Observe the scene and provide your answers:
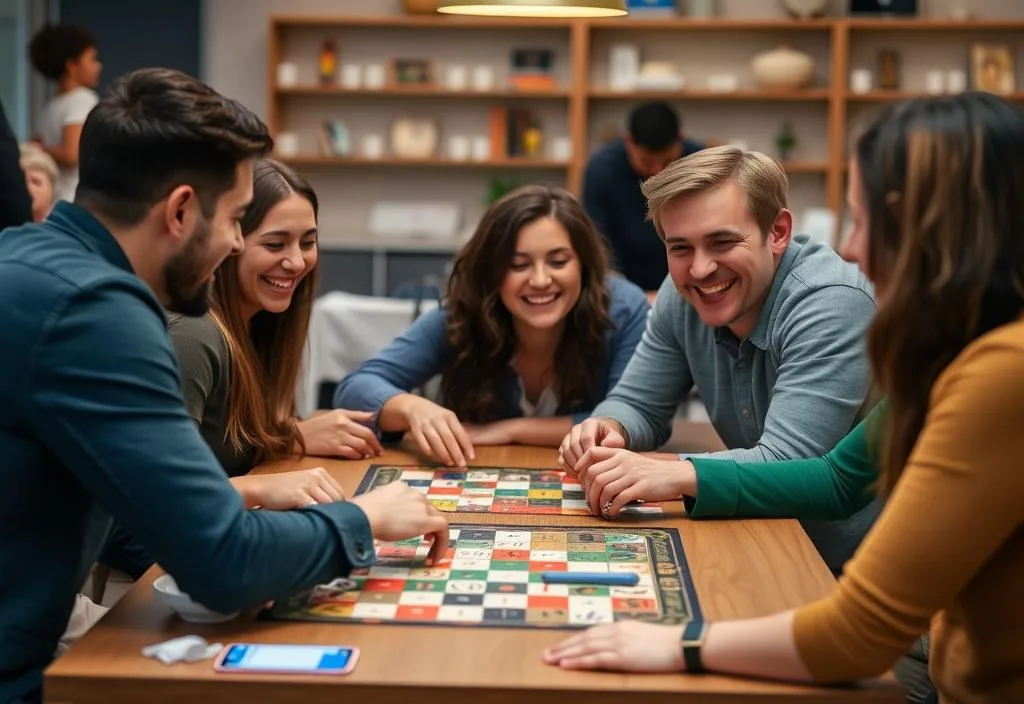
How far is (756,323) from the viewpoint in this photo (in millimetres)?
2152

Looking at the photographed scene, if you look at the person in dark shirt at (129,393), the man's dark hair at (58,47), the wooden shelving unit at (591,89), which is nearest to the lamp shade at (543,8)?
the person in dark shirt at (129,393)

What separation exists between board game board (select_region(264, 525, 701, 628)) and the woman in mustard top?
11 cm

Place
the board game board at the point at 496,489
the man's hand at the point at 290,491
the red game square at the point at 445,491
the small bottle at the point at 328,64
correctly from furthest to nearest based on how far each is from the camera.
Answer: the small bottle at the point at 328,64, the red game square at the point at 445,491, the board game board at the point at 496,489, the man's hand at the point at 290,491

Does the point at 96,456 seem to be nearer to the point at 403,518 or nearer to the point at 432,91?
the point at 403,518

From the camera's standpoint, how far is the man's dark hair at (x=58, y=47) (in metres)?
5.53

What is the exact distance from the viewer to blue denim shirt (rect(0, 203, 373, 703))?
1.30 m

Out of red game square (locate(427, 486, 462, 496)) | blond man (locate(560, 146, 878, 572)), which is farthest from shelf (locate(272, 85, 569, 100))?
red game square (locate(427, 486, 462, 496))

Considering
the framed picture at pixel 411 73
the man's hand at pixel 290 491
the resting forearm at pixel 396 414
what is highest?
the framed picture at pixel 411 73

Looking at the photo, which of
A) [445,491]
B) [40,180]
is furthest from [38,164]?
[445,491]

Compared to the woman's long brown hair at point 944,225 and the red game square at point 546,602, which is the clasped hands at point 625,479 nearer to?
the red game square at point 546,602

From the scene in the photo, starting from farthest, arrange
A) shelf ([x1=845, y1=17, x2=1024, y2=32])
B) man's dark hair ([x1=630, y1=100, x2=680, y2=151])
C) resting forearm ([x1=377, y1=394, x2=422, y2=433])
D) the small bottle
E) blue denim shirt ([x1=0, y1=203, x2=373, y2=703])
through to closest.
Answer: the small bottle < shelf ([x1=845, y1=17, x2=1024, y2=32]) < man's dark hair ([x1=630, y1=100, x2=680, y2=151]) < resting forearm ([x1=377, y1=394, x2=422, y2=433]) < blue denim shirt ([x1=0, y1=203, x2=373, y2=703])

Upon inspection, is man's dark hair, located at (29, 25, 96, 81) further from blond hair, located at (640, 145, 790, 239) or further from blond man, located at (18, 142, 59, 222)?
blond hair, located at (640, 145, 790, 239)

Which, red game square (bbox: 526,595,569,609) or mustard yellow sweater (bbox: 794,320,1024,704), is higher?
mustard yellow sweater (bbox: 794,320,1024,704)

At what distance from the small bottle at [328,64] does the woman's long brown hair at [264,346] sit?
15.7 ft
